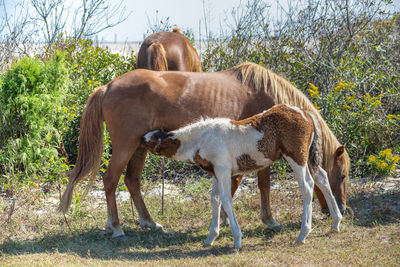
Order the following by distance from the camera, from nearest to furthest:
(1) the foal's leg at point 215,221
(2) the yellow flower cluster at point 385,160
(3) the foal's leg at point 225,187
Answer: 1. (3) the foal's leg at point 225,187
2. (1) the foal's leg at point 215,221
3. (2) the yellow flower cluster at point 385,160

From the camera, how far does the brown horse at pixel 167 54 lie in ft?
23.0

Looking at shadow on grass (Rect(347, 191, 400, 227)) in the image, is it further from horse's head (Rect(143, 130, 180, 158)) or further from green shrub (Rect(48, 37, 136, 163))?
green shrub (Rect(48, 37, 136, 163))

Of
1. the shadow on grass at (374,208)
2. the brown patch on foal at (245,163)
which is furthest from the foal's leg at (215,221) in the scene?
the shadow on grass at (374,208)

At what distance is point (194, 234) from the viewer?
5.51 metres

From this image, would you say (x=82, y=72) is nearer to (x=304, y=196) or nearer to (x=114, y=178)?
(x=114, y=178)

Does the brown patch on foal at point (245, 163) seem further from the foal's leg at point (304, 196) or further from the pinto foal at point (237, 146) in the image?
the foal's leg at point (304, 196)

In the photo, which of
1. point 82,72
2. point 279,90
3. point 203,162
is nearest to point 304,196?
point 203,162

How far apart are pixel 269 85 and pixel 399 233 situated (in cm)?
217

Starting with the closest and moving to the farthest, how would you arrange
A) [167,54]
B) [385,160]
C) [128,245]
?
1. [128,245]
2. [385,160]
3. [167,54]

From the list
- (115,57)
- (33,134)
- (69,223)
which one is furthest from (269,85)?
(115,57)

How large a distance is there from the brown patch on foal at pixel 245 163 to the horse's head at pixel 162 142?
0.65 m

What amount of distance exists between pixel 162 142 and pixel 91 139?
1048 mm

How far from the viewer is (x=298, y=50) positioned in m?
8.71

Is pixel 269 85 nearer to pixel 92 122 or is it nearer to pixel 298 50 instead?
pixel 92 122
